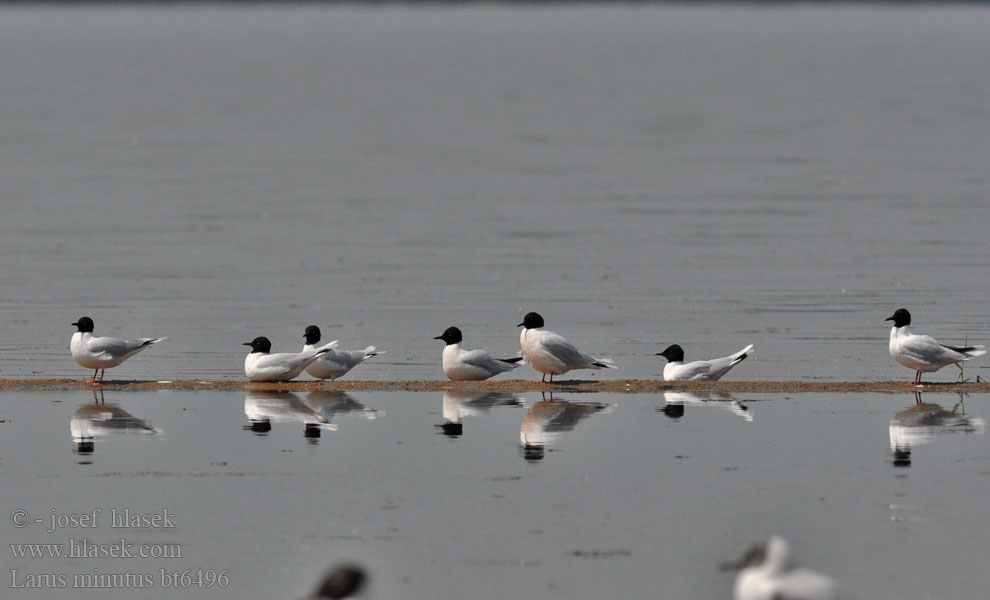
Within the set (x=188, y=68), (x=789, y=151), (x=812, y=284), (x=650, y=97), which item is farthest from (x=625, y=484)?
(x=188, y=68)

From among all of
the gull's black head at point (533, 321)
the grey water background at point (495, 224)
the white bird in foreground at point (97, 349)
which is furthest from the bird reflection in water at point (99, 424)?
the gull's black head at point (533, 321)

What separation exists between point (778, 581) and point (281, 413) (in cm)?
879

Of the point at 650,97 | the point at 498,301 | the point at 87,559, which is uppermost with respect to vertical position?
the point at 650,97

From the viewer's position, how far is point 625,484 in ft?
48.3

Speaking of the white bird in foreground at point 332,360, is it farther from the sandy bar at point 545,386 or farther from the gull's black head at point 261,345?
the gull's black head at point 261,345

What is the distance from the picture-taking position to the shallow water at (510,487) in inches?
489

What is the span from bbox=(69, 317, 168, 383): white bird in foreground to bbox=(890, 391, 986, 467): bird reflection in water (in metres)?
8.37

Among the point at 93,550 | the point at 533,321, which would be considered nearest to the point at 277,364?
the point at 533,321

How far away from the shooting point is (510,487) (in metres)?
14.6

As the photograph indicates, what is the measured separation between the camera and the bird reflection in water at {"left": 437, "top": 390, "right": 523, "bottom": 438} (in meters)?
17.3

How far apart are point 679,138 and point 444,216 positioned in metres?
23.5

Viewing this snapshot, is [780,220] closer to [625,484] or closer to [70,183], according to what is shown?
[70,183]

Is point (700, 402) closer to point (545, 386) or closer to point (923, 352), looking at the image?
point (545, 386)

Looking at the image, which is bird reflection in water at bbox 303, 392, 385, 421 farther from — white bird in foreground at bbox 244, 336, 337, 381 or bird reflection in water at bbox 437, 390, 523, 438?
bird reflection in water at bbox 437, 390, 523, 438
